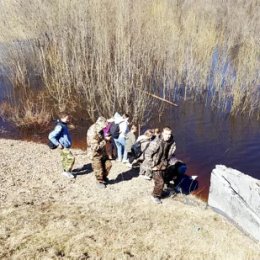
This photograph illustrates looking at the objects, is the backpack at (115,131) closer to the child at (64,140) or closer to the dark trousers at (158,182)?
the child at (64,140)

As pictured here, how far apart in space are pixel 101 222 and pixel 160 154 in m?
1.96

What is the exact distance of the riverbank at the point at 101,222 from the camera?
726 cm

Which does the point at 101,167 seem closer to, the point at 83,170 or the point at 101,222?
the point at 83,170

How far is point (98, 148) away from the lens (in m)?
9.23

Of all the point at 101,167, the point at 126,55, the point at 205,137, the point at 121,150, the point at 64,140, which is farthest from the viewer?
the point at 205,137

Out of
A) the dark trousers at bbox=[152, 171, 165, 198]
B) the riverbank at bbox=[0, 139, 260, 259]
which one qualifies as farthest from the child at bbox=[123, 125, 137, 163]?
the dark trousers at bbox=[152, 171, 165, 198]

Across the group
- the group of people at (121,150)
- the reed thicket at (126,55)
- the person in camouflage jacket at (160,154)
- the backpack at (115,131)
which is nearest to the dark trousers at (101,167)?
the group of people at (121,150)

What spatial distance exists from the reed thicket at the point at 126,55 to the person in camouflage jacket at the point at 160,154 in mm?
5569

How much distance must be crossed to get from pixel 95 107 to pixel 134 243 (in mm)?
9134

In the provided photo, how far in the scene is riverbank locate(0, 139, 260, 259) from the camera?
23.8 ft

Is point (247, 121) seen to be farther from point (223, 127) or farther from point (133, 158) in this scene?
point (133, 158)

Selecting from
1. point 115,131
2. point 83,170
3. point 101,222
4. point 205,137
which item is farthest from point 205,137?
point 101,222

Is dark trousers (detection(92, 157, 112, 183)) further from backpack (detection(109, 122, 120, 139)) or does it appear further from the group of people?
backpack (detection(109, 122, 120, 139))

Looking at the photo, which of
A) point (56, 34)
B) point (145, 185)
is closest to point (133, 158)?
point (145, 185)
